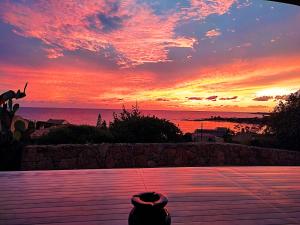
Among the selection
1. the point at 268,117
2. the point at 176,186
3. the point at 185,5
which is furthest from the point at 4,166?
the point at 268,117

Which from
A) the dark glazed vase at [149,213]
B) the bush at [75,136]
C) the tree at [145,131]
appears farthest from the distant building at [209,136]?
the dark glazed vase at [149,213]

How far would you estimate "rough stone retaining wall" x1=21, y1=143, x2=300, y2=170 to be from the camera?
6.27m

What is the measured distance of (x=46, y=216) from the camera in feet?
6.90

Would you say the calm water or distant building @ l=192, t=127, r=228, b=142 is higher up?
the calm water

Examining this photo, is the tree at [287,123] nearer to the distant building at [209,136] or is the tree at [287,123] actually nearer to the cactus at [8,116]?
the distant building at [209,136]

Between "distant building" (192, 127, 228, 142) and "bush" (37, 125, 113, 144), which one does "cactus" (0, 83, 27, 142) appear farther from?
"distant building" (192, 127, 228, 142)

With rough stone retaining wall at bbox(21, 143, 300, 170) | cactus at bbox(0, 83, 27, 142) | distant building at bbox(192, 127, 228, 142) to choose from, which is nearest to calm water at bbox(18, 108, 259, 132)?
distant building at bbox(192, 127, 228, 142)

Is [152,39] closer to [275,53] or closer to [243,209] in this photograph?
[275,53]

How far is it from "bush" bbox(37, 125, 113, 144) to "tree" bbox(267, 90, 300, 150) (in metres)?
4.83

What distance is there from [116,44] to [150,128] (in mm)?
2334

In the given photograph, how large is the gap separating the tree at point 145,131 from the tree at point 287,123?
2878mm

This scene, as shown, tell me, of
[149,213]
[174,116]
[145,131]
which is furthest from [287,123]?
[174,116]

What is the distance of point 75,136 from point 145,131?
1.78m

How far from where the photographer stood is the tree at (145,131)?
24.9 feet
